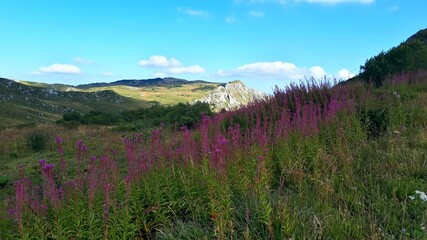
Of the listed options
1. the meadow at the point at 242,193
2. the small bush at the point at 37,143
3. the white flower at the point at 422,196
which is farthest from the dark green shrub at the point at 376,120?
the small bush at the point at 37,143

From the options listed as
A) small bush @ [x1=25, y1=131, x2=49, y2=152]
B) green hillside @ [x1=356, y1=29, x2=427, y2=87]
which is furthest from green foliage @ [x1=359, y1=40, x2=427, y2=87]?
small bush @ [x1=25, y1=131, x2=49, y2=152]

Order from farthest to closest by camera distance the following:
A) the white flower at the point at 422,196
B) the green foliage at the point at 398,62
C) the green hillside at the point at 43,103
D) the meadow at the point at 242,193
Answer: the green hillside at the point at 43,103 → the green foliage at the point at 398,62 → the white flower at the point at 422,196 → the meadow at the point at 242,193

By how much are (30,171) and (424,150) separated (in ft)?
27.4

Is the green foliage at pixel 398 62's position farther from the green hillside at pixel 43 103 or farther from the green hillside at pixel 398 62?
the green hillside at pixel 43 103

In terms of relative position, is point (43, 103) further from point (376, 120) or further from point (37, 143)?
point (376, 120)

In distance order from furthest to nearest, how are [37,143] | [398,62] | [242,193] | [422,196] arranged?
[398,62]
[37,143]
[242,193]
[422,196]

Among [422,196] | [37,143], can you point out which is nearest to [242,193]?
[422,196]

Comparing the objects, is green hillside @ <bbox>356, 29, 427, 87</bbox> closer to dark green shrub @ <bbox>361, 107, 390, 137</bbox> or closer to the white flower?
dark green shrub @ <bbox>361, 107, 390, 137</bbox>

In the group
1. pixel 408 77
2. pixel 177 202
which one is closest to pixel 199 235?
pixel 177 202

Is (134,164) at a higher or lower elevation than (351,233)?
higher

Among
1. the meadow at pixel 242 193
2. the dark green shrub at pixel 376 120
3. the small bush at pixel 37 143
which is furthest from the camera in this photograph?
the small bush at pixel 37 143

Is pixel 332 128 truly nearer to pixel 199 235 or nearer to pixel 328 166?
pixel 328 166

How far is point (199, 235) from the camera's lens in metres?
3.02

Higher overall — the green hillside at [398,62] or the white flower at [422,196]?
the green hillside at [398,62]
